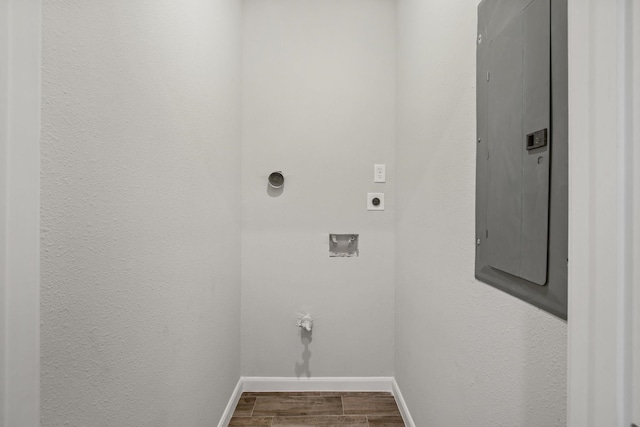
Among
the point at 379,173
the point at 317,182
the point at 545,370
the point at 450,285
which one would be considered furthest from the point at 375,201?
the point at 545,370

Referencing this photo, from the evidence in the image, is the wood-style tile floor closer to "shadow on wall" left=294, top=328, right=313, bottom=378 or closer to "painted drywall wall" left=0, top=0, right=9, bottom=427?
"shadow on wall" left=294, top=328, right=313, bottom=378

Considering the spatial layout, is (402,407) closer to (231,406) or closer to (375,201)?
(231,406)

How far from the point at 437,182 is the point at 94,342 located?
4.00 feet

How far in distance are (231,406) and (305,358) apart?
490 mm

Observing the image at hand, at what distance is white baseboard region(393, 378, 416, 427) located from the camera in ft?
5.21

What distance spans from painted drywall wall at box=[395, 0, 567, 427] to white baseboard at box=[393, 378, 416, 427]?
6 centimetres

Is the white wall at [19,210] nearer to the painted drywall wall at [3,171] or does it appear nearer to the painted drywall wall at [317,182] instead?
the painted drywall wall at [3,171]

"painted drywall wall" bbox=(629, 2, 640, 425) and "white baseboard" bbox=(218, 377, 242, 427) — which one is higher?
"painted drywall wall" bbox=(629, 2, 640, 425)

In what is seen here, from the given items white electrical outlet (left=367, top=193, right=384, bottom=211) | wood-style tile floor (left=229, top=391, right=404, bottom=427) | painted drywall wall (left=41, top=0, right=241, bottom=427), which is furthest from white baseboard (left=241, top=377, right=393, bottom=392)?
white electrical outlet (left=367, top=193, right=384, bottom=211)

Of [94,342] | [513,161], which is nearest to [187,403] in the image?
[94,342]

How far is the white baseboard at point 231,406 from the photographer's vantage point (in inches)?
62.7

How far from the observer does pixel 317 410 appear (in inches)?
69.6

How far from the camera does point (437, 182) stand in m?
1.29

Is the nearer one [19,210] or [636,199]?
[636,199]
